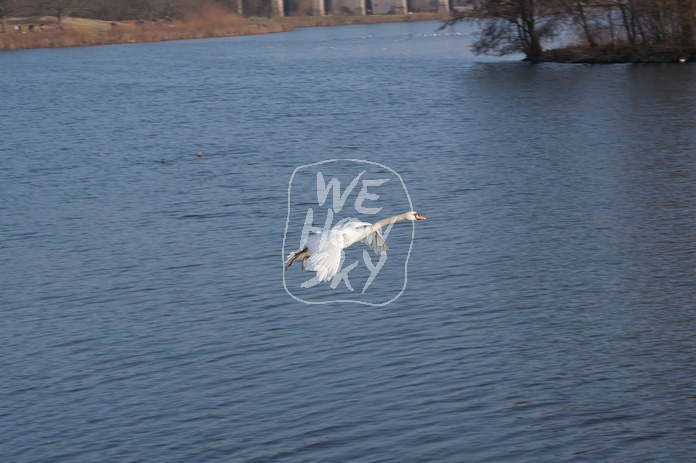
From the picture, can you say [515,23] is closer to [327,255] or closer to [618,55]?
[618,55]

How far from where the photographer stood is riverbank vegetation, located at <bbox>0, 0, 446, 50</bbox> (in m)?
101

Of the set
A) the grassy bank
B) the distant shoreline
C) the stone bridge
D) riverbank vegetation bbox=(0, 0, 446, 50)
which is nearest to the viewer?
the distant shoreline

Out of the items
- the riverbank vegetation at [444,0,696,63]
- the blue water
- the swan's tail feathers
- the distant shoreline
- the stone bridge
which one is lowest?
the blue water

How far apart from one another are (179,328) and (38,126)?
28.4 m

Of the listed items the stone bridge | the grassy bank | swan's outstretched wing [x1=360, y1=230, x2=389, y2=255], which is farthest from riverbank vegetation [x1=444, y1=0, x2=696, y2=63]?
the stone bridge

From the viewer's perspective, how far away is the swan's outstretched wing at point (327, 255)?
725cm

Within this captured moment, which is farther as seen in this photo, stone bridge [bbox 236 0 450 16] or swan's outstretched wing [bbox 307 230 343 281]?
stone bridge [bbox 236 0 450 16]

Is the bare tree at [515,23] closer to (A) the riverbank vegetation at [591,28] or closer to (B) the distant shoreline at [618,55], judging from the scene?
(A) the riverbank vegetation at [591,28]

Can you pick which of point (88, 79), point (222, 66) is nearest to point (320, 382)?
point (88, 79)

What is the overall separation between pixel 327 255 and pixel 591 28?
174 ft

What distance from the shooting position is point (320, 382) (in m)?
13.9

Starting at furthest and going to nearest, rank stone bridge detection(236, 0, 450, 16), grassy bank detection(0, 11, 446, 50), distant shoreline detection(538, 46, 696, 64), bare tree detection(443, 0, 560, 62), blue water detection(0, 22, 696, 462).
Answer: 1. stone bridge detection(236, 0, 450, 16)
2. grassy bank detection(0, 11, 446, 50)
3. bare tree detection(443, 0, 560, 62)
4. distant shoreline detection(538, 46, 696, 64)
5. blue water detection(0, 22, 696, 462)
